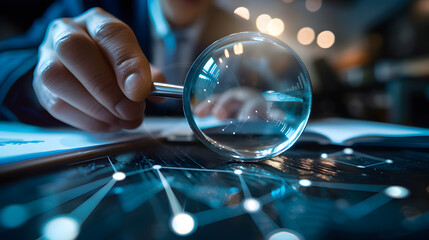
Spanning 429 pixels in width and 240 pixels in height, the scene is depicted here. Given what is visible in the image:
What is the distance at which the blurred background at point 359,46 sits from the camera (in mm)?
2133

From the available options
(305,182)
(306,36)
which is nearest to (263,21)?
(306,36)

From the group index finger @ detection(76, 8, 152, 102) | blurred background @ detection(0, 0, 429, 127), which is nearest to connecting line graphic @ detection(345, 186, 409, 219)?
index finger @ detection(76, 8, 152, 102)

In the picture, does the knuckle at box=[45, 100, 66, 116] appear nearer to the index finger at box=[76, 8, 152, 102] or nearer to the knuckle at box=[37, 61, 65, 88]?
the knuckle at box=[37, 61, 65, 88]

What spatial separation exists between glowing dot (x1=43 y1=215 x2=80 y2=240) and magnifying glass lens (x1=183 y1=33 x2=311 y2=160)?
0.24 metres

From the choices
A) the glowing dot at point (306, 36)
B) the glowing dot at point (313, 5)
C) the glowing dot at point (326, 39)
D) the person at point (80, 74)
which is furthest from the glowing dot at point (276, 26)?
the person at point (80, 74)

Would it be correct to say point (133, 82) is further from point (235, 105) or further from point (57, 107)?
point (57, 107)

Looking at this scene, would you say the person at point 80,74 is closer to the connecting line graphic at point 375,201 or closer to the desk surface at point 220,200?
the desk surface at point 220,200

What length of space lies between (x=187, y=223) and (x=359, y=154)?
0.42m

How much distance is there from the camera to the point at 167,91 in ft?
1.57

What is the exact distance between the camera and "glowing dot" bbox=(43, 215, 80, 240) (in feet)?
0.67

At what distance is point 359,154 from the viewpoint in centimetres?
49

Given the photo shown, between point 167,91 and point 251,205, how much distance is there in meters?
0.30

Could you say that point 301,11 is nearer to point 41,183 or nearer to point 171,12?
point 171,12

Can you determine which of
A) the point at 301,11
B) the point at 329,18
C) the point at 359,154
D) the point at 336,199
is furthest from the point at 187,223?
the point at 329,18
